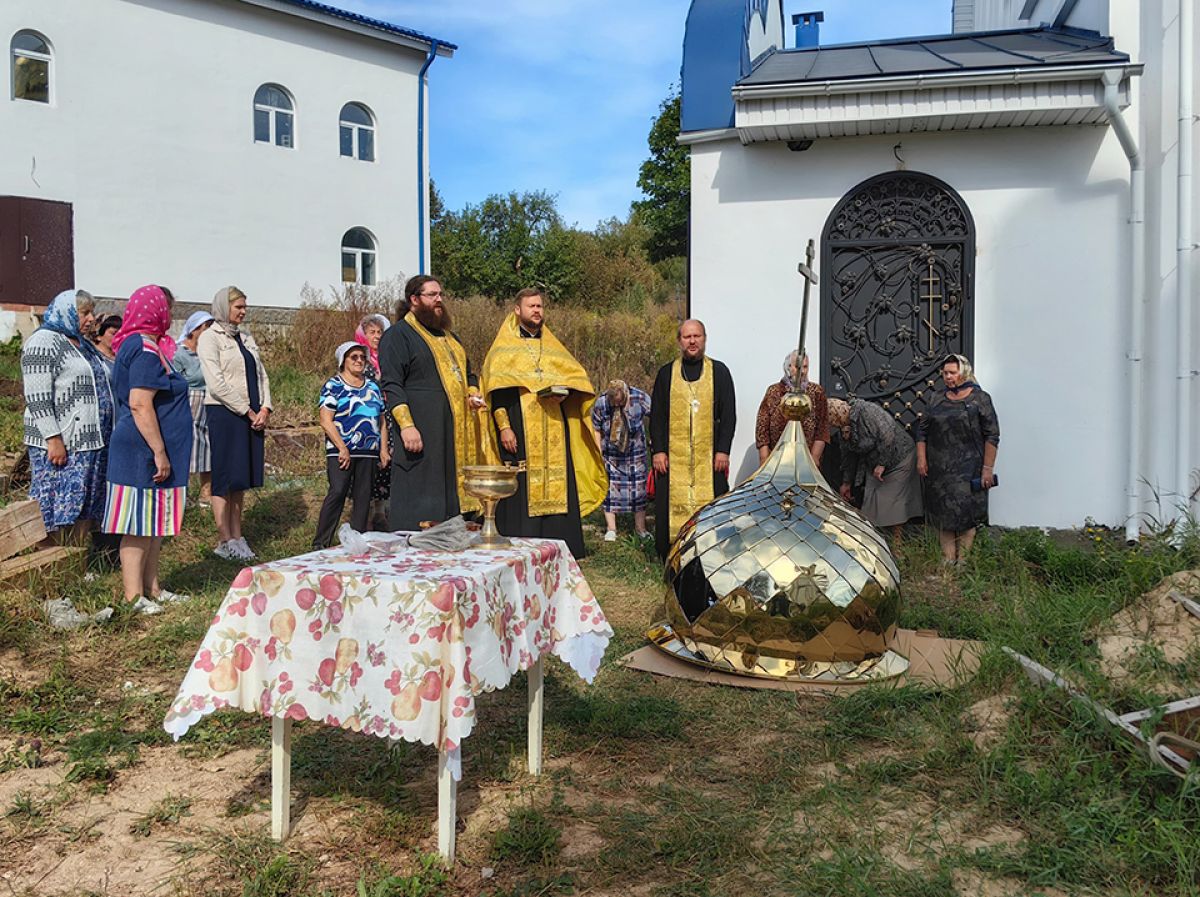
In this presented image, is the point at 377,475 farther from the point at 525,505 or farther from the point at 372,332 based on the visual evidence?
the point at 525,505

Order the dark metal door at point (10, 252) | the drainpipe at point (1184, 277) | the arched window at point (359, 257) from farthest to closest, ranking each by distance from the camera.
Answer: the arched window at point (359, 257), the dark metal door at point (10, 252), the drainpipe at point (1184, 277)

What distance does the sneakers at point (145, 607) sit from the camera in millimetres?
5863

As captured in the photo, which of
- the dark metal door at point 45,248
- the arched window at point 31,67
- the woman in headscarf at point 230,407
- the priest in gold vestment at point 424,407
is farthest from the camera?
the arched window at point 31,67

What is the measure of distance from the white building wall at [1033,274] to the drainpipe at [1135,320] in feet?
0.32

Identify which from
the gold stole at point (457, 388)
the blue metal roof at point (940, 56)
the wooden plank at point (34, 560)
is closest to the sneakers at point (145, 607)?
the wooden plank at point (34, 560)

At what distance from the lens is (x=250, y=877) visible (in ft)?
10.0

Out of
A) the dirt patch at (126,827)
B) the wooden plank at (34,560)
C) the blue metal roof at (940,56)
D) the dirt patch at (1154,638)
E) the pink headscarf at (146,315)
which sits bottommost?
the dirt patch at (126,827)

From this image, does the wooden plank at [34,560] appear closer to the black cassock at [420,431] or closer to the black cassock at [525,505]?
the black cassock at [420,431]

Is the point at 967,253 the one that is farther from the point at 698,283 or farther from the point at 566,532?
the point at 566,532

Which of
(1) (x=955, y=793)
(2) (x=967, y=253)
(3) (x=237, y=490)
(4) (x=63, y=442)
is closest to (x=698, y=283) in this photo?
(2) (x=967, y=253)

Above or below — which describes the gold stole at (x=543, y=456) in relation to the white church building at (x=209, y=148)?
below

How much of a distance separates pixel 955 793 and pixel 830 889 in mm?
925

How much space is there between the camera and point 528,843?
325cm

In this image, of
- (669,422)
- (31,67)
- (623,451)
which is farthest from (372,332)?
(31,67)
